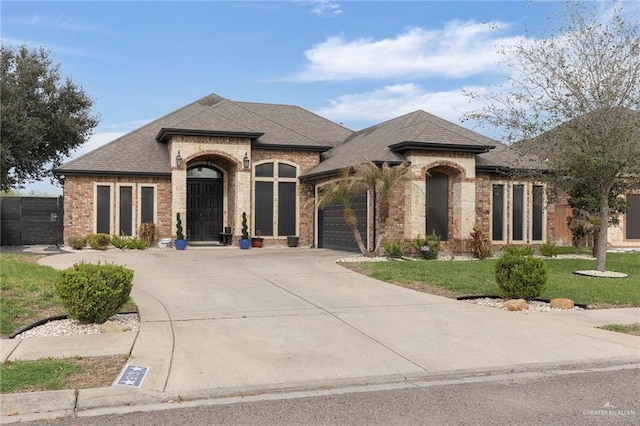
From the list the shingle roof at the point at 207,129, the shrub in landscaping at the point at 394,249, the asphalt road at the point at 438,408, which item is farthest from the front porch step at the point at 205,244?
the asphalt road at the point at 438,408

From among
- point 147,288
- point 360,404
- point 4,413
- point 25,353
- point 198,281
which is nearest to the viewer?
point 4,413

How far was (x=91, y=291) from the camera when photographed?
27.2ft

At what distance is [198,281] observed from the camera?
42.6 feet

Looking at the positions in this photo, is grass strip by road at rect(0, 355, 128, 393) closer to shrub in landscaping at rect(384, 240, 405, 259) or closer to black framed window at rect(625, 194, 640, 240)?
shrub in landscaping at rect(384, 240, 405, 259)

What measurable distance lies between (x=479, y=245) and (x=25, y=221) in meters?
19.6

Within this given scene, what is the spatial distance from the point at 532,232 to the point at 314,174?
349 inches

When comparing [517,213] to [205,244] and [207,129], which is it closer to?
[207,129]

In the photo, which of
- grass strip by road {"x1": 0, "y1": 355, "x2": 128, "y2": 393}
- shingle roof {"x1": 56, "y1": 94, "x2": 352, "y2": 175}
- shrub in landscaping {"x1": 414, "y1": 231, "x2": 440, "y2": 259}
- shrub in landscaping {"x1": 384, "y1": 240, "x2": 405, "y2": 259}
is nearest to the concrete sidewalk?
grass strip by road {"x1": 0, "y1": 355, "x2": 128, "y2": 393}

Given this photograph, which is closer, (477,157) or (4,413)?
(4,413)

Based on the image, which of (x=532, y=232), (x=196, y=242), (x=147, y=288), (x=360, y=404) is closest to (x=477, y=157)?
(x=532, y=232)

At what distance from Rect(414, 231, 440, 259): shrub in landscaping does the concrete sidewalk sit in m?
6.35

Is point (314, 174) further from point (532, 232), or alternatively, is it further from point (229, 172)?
point (532, 232)

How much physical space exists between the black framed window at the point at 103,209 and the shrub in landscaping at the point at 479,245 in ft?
45.2

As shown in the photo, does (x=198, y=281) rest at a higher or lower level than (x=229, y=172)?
lower
